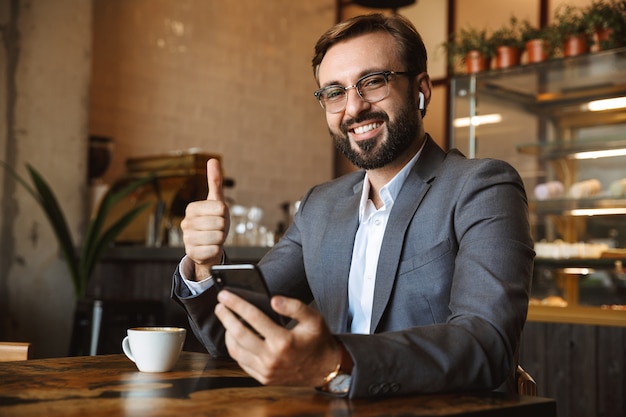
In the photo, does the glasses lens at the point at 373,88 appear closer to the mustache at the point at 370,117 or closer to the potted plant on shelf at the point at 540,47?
the mustache at the point at 370,117

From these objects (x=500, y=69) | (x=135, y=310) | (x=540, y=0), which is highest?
(x=540, y=0)

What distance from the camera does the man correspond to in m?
1.19

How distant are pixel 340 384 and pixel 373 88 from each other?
85 cm

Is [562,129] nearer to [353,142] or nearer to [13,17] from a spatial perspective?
[353,142]

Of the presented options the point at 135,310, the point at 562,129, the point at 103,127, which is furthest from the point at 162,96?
the point at 562,129

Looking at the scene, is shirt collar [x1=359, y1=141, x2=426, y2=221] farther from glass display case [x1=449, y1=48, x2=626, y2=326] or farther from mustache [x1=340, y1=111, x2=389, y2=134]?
glass display case [x1=449, y1=48, x2=626, y2=326]

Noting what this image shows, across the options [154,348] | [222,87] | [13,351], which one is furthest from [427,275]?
[222,87]

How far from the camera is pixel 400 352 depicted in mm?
1237

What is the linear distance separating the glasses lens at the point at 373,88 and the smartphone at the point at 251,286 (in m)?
0.80

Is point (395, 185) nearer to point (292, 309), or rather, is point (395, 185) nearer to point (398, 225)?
point (398, 225)

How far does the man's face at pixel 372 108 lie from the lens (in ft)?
6.06

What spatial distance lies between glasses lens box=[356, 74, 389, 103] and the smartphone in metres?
0.80

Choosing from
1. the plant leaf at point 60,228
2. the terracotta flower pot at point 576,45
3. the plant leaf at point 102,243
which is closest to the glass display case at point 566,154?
the terracotta flower pot at point 576,45

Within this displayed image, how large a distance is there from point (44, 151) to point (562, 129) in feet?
10.3
